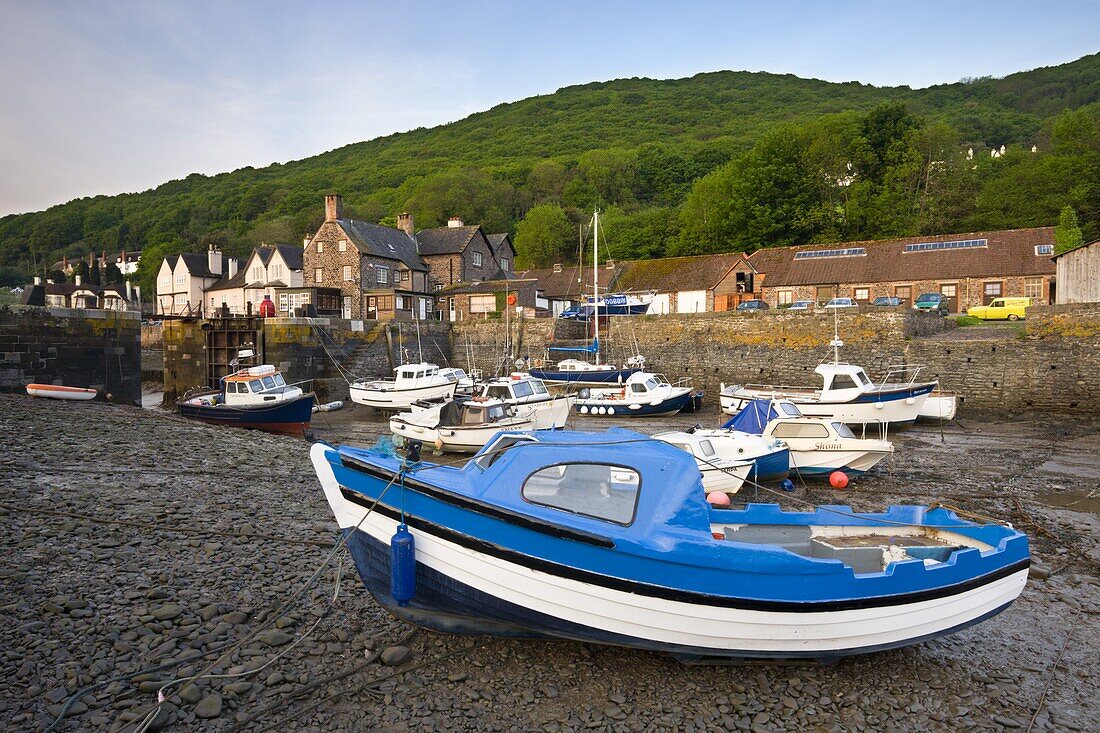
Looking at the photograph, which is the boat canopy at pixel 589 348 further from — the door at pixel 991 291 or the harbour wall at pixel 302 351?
the door at pixel 991 291

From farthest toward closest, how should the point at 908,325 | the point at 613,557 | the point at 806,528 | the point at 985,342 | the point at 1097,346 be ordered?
the point at 908,325
the point at 985,342
the point at 1097,346
the point at 806,528
the point at 613,557

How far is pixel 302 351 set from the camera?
27781 millimetres

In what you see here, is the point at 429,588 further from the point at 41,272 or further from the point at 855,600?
the point at 41,272

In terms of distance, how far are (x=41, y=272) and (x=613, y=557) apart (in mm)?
130636

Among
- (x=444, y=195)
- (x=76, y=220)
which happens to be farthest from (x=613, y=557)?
(x=76, y=220)

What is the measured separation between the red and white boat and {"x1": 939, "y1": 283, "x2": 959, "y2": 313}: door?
4004 centimetres

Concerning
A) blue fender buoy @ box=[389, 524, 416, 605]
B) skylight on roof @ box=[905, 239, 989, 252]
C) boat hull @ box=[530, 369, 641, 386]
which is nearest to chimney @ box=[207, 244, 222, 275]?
boat hull @ box=[530, 369, 641, 386]

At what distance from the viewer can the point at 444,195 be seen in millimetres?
80625

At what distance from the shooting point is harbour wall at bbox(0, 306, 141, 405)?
18438 millimetres

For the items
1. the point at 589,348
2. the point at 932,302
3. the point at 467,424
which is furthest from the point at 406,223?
the point at 932,302

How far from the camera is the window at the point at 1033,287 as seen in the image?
3206cm

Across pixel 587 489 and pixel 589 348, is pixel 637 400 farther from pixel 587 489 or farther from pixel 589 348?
pixel 587 489

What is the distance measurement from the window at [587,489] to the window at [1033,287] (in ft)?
121

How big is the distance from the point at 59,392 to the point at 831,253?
129 ft
